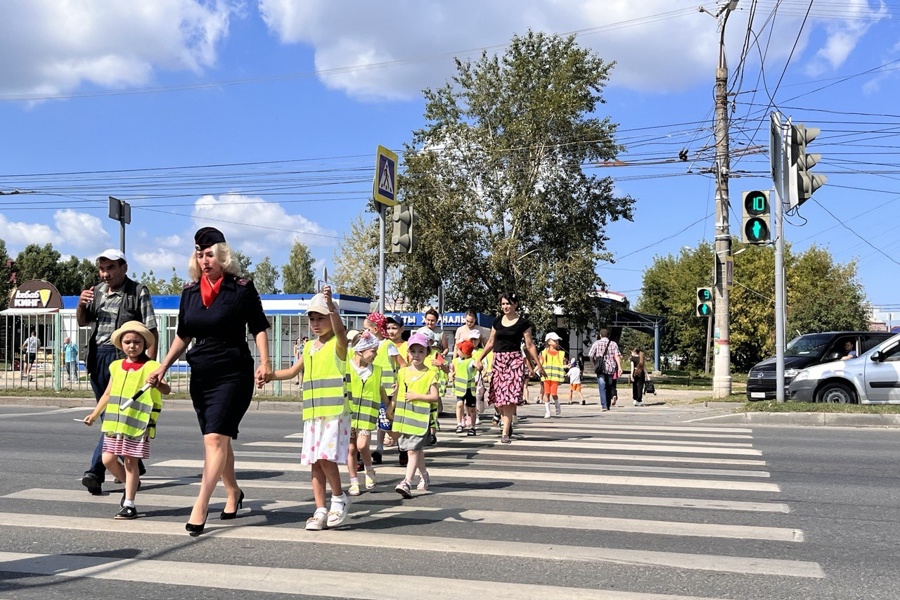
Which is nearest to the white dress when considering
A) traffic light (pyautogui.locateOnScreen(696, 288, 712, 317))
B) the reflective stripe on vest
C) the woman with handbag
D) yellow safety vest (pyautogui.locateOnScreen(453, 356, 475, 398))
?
the reflective stripe on vest

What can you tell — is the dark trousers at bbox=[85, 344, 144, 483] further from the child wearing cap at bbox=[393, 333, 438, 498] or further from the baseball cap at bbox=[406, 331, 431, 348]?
the baseball cap at bbox=[406, 331, 431, 348]

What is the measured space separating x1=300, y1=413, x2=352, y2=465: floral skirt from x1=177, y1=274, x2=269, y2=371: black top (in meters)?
0.63

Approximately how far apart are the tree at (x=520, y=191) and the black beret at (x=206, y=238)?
28.2 meters

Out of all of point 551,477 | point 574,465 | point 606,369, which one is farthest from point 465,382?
point 606,369

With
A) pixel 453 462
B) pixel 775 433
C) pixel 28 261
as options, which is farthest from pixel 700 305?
pixel 28 261

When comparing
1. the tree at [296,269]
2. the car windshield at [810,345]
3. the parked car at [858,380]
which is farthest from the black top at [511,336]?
the tree at [296,269]

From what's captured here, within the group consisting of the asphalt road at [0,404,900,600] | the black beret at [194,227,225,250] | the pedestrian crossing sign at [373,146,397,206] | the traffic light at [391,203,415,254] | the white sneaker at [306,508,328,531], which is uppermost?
the pedestrian crossing sign at [373,146,397,206]

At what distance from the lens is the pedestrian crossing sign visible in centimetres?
1384

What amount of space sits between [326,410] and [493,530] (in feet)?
4.51

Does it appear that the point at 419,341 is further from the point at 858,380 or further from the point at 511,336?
the point at 858,380

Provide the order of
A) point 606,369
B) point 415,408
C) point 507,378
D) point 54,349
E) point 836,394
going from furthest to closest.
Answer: point 54,349
point 606,369
point 836,394
point 507,378
point 415,408

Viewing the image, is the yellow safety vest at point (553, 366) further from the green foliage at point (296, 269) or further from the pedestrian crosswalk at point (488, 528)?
the green foliage at point (296, 269)

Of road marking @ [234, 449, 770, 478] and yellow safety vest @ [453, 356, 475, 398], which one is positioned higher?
yellow safety vest @ [453, 356, 475, 398]

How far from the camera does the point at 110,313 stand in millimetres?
7148
